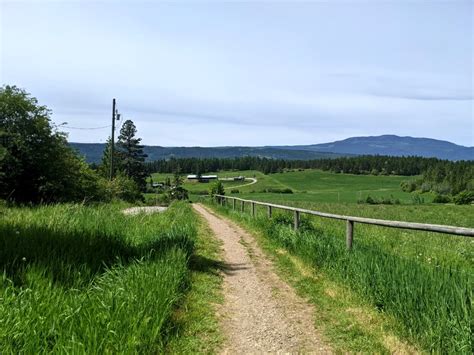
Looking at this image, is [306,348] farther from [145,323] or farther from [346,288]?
[346,288]

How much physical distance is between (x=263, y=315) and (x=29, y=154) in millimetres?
23640

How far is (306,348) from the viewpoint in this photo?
14.2 ft

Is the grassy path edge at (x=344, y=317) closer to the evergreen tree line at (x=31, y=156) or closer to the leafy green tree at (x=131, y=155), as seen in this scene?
the evergreen tree line at (x=31, y=156)

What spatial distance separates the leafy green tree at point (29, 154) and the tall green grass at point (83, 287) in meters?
17.9

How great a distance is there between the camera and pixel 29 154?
25.0m

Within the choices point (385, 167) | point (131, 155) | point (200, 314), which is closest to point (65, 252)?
point (200, 314)

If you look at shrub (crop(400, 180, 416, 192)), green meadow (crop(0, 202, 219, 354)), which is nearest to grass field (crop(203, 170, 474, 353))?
green meadow (crop(0, 202, 219, 354))

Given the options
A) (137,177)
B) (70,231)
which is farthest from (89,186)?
(137,177)

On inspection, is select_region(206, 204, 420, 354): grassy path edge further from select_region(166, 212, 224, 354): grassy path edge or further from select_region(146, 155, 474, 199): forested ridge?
select_region(146, 155, 474, 199): forested ridge

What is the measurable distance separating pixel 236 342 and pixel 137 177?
8368cm

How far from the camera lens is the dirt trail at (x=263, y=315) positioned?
440cm

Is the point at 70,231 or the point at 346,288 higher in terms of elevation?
the point at 70,231

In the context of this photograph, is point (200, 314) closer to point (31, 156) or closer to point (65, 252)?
point (65, 252)

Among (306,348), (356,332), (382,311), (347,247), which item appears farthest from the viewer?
(347,247)
